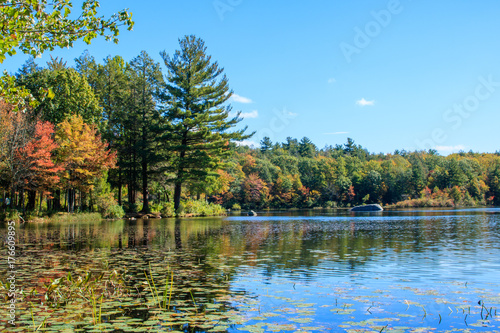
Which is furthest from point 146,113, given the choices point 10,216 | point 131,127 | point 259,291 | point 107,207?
point 259,291

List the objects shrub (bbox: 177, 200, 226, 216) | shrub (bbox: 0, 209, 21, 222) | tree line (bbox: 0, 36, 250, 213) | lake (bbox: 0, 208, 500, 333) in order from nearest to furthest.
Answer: lake (bbox: 0, 208, 500, 333) < shrub (bbox: 0, 209, 21, 222) < tree line (bbox: 0, 36, 250, 213) < shrub (bbox: 177, 200, 226, 216)

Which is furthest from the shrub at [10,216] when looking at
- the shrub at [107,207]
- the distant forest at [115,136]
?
the shrub at [107,207]

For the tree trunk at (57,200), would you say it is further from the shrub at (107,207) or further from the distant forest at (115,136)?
the shrub at (107,207)

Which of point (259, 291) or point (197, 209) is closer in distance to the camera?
point (259, 291)

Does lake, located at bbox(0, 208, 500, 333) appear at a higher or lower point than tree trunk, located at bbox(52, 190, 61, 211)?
lower

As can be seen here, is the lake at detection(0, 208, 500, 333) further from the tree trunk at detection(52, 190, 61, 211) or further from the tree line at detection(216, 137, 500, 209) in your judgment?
the tree line at detection(216, 137, 500, 209)

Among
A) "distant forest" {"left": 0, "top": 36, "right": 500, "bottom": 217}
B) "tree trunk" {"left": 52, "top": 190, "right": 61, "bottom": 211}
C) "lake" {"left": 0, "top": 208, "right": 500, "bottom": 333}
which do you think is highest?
"distant forest" {"left": 0, "top": 36, "right": 500, "bottom": 217}

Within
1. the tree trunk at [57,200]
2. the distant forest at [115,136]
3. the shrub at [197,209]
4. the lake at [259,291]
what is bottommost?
the lake at [259,291]

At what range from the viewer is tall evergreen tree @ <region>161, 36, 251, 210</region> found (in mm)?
41469

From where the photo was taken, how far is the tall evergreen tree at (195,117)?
41469 millimetres

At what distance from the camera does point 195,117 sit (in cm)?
4075

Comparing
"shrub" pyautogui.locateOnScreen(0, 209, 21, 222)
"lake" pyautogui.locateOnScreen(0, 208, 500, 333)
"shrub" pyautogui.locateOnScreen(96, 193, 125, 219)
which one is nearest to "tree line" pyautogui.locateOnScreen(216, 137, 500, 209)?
"shrub" pyautogui.locateOnScreen(96, 193, 125, 219)

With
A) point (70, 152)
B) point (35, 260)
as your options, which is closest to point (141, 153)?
point (70, 152)

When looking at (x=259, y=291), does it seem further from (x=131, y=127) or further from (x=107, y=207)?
(x=131, y=127)
